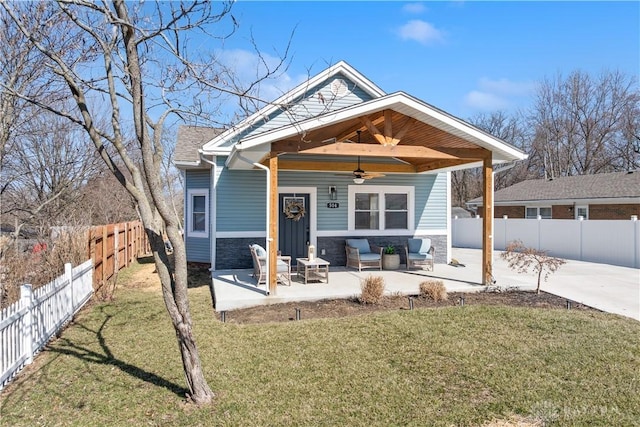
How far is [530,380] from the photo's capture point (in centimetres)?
400

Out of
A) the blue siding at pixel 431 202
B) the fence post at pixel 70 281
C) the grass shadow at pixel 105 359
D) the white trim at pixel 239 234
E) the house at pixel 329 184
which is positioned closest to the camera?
the grass shadow at pixel 105 359

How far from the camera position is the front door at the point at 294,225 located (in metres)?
10.8

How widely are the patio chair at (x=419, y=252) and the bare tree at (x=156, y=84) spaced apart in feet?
25.0

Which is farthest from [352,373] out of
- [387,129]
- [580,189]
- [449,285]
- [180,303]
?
[580,189]

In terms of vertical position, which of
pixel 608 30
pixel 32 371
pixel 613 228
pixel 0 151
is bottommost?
pixel 32 371

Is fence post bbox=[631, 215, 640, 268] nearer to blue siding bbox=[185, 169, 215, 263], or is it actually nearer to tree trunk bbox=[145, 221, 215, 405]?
blue siding bbox=[185, 169, 215, 263]

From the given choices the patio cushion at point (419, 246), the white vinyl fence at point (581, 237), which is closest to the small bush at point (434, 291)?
the patio cushion at point (419, 246)

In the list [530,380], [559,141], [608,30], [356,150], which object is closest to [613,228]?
[608,30]

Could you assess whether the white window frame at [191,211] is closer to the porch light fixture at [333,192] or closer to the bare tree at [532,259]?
the porch light fixture at [333,192]

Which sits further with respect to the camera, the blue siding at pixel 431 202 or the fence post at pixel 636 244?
the fence post at pixel 636 244

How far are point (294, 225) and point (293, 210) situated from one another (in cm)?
44

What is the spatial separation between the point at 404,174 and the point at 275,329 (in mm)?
7235

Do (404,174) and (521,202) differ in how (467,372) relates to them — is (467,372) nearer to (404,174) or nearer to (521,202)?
(404,174)

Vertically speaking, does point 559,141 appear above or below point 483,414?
above
